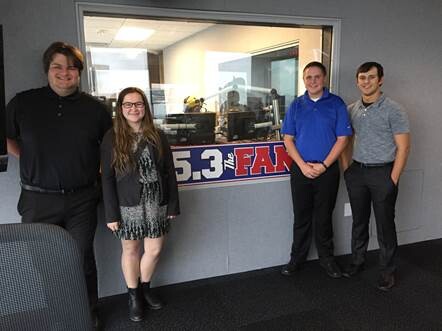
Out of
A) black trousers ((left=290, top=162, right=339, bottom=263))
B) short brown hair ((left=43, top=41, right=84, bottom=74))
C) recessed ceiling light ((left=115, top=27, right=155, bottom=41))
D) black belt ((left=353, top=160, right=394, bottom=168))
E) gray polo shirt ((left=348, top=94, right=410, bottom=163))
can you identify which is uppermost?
recessed ceiling light ((left=115, top=27, right=155, bottom=41))

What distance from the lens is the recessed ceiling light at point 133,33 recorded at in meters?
3.05

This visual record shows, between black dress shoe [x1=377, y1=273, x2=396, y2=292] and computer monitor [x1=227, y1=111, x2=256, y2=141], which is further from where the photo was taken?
computer monitor [x1=227, y1=111, x2=256, y2=141]

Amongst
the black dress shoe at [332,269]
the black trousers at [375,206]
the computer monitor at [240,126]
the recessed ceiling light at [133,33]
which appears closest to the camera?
the black trousers at [375,206]

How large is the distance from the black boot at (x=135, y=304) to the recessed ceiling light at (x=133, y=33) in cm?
194

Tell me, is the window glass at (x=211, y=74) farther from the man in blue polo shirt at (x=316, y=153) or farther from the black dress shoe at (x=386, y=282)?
the black dress shoe at (x=386, y=282)

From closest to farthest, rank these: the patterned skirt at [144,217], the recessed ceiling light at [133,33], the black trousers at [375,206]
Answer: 1. the patterned skirt at [144,217]
2. the black trousers at [375,206]
3. the recessed ceiling light at [133,33]

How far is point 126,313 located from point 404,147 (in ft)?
7.06

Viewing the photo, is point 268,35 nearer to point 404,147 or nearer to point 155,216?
point 404,147

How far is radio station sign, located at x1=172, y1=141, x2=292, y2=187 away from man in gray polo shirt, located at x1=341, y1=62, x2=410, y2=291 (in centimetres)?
55

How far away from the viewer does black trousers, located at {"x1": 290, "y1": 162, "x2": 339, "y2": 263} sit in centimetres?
265

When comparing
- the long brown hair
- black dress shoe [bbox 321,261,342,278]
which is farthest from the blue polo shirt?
the long brown hair

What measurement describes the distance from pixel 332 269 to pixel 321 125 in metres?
1.12

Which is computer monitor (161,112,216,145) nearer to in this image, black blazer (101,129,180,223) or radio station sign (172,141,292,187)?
radio station sign (172,141,292,187)

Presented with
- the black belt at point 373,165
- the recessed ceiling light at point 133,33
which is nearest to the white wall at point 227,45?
the recessed ceiling light at point 133,33
